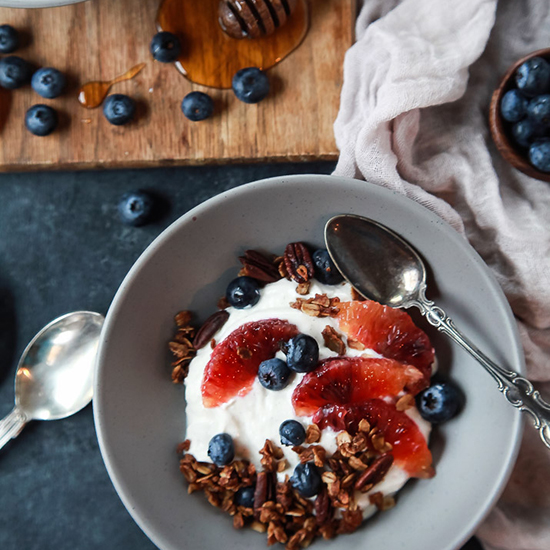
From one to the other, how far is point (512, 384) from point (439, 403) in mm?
177

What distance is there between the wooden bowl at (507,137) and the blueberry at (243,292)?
0.69m

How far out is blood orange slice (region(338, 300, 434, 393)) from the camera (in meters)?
1.36

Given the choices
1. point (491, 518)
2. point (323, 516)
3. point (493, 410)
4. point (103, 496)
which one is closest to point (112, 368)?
point (103, 496)

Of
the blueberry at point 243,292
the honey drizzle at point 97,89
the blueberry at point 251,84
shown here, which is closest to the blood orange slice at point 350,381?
the blueberry at point 243,292

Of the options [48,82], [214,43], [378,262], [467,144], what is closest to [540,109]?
[467,144]

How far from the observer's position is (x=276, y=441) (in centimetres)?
138

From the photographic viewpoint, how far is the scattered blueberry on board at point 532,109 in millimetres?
1387

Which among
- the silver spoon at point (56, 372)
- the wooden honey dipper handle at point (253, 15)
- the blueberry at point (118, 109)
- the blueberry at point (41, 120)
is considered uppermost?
the wooden honey dipper handle at point (253, 15)

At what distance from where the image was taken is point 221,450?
135 centimetres

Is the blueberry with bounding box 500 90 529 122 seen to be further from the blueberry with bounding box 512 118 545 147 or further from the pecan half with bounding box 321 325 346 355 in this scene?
the pecan half with bounding box 321 325 346 355

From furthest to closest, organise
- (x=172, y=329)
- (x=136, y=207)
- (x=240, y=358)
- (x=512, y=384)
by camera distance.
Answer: (x=136, y=207)
(x=172, y=329)
(x=240, y=358)
(x=512, y=384)

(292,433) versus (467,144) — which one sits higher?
(467,144)

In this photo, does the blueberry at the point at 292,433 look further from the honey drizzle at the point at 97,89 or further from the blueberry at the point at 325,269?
the honey drizzle at the point at 97,89

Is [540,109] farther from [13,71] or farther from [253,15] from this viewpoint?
[13,71]
